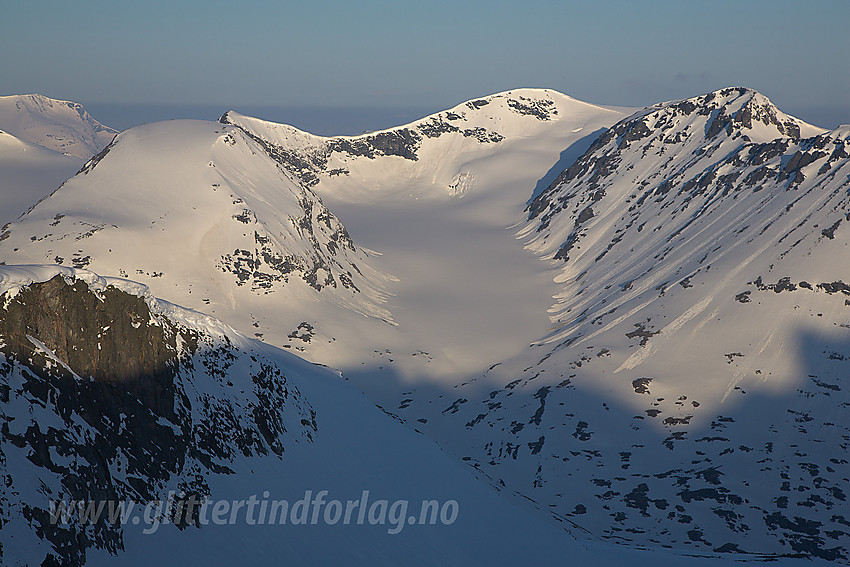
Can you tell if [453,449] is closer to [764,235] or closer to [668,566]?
[668,566]

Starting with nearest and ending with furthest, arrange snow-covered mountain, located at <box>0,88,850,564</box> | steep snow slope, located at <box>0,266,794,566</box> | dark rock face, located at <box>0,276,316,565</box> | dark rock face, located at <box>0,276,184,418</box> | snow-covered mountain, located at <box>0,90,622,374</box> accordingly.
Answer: dark rock face, located at <box>0,276,316,565</box> < steep snow slope, located at <box>0,266,794,566</box> < dark rock face, located at <box>0,276,184,418</box> < snow-covered mountain, located at <box>0,88,850,564</box> < snow-covered mountain, located at <box>0,90,622,374</box>

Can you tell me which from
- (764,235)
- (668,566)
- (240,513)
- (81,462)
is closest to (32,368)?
(81,462)

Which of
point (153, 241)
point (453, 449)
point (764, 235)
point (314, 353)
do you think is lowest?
point (453, 449)

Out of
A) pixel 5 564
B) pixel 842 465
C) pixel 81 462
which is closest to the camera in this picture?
pixel 5 564

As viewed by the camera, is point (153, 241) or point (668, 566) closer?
point (668, 566)

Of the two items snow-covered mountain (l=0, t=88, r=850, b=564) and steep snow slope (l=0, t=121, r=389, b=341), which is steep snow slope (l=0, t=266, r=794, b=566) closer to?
snow-covered mountain (l=0, t=88, r=850, b=564)

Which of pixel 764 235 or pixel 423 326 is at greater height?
pixel 764 235

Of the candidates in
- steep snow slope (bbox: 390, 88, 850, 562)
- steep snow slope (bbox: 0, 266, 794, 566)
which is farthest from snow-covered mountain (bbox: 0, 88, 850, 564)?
steep snow slope (bbox: 0, 266, 794, 566)

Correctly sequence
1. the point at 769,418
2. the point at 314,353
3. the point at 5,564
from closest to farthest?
1. the point at 5,564
2. the point at 769,418
3. the point at 314,353
